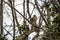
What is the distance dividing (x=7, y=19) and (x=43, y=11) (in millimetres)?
673

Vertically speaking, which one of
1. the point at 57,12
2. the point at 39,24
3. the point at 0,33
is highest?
the point at 57,12

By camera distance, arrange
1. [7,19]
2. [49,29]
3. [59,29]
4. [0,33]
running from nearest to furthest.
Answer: [49,29] → [59,29] → [0,33] → [7,19]

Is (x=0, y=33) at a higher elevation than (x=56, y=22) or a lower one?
lower

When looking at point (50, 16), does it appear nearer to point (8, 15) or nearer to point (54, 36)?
point (54, 36)

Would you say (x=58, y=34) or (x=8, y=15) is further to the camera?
(x=8, y=15)

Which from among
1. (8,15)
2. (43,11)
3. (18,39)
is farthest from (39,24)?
(8,15)

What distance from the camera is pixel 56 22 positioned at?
7.49 ft

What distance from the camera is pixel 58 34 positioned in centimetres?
220

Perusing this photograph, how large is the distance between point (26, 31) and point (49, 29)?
0.93ft

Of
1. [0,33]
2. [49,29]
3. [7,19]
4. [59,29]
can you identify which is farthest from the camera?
[7,19]

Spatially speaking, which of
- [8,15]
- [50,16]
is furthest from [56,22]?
[8,15]

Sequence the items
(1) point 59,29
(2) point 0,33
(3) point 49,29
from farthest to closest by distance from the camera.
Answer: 1. (2) point 0,33
2. (1) point 59,29
3. (3) point 49,29

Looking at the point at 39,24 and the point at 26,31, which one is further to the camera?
the point at 39,24

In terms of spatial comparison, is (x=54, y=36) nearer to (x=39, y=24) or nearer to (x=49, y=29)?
(x=49, y=29)
